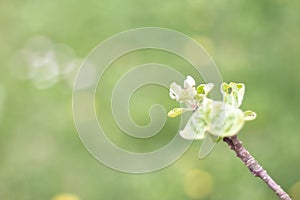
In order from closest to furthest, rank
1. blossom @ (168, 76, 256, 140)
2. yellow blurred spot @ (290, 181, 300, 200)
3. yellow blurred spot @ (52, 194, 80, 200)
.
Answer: blossom @ (168, 76, 256, 140) → yellow blurred spot @ (290, 181, 300, 200) → yellow blurred spot @ (52, 194, 80, 200)

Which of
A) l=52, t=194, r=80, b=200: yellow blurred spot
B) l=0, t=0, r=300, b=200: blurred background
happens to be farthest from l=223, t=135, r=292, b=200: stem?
l=52, t=194, r=80, b=200: yellow blurred spot

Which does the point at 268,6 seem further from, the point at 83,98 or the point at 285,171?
the point at 83,98

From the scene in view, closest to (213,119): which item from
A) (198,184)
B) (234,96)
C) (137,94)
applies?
(234,96)

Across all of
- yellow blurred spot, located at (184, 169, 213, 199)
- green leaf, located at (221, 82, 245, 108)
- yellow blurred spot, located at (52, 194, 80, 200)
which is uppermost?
yellow blurred spot, located at (52, 194, 80, 200)

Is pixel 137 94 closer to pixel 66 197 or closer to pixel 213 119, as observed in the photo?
pixel 66 197

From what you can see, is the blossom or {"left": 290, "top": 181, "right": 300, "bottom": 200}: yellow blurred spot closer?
the blossom

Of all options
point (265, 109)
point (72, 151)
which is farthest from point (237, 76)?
point (72, 151)

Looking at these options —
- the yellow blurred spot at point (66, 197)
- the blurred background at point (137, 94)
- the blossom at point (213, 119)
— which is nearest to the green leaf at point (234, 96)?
the blossom at point (213, 119)

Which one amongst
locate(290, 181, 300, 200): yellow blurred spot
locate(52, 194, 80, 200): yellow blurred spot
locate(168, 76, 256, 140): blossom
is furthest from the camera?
locate(52, 194, 80, 200): yellow blurred spot

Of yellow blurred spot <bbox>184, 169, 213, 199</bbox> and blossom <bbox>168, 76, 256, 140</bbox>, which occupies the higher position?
yellow blurred spot <bbox>184, 169, 213, 199</bbox>

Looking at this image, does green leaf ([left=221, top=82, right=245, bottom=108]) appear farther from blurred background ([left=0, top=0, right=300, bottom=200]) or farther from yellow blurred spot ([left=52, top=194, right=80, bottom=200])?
yellow blurred spot ([left=52, top=194, right=80, bottom=200])
